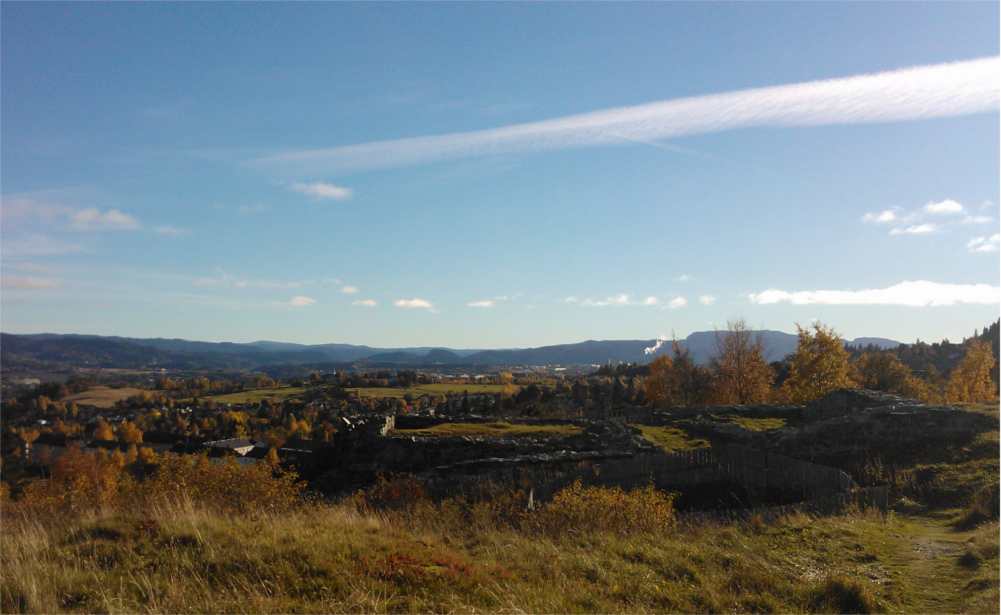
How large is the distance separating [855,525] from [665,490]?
182 inches

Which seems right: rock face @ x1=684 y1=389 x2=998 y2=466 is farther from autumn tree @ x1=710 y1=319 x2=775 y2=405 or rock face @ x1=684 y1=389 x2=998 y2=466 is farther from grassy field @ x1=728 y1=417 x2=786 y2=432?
autumn tree @ x1=710 y1=319 x2=775 y2=405

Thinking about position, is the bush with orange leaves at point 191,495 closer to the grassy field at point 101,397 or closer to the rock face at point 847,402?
the rock face at point 847,402

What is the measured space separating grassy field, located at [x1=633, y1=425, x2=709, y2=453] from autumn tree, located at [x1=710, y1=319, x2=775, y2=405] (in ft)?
60.7

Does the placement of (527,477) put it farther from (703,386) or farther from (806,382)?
(703,386)

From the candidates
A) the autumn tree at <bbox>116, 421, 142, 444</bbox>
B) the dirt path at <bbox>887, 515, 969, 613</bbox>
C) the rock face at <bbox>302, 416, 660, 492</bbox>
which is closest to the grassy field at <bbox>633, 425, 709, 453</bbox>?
the rock face at <bbox>302, 416, 660, 492</bbox>

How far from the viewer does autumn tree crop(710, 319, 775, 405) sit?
43250 millimetres

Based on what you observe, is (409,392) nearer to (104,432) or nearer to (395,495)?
(104,432)

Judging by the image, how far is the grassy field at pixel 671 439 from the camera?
21480mm

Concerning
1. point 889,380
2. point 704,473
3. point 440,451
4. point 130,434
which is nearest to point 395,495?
point 704,473

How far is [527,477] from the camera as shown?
1549 centimetres

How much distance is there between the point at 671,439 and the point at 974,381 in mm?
33244

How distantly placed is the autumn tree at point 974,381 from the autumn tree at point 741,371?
12.7 m

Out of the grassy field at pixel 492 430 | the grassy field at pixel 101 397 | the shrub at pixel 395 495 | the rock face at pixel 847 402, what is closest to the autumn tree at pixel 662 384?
the rock face at pixel 847 402

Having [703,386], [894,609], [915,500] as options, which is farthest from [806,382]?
[894,609]
